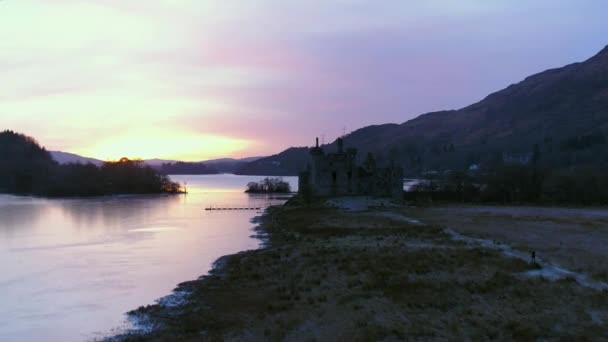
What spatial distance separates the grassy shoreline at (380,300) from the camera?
13.3m

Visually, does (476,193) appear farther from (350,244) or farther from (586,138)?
(586,138)

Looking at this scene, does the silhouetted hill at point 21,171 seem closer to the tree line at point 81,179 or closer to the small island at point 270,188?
the tree line at point 81,179

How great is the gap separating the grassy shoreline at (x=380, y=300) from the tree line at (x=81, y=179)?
124 m

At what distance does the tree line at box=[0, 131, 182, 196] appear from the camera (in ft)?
461

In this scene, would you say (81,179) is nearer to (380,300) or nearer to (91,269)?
(91,269)

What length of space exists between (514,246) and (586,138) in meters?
152

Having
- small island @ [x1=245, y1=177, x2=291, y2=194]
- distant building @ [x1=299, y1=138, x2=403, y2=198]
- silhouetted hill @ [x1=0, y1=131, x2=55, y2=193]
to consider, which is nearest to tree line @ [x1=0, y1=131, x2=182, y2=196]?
silhouetted hill @ [x1=0, y1=131, x2=55, y2=193]

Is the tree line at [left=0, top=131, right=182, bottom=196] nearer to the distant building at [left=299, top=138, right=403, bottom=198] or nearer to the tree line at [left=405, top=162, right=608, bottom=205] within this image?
the distant building at [left=299, top=138, right=403, bottom=198]

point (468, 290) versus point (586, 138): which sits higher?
point (586, 138)

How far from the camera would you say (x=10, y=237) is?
145ft

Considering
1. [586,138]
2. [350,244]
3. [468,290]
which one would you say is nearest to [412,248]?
[350,244]

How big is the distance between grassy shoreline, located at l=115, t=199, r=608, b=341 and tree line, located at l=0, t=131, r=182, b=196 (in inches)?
4900

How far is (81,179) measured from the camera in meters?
145

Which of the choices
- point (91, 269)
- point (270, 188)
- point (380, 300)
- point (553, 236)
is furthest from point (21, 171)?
point (380, 300)
